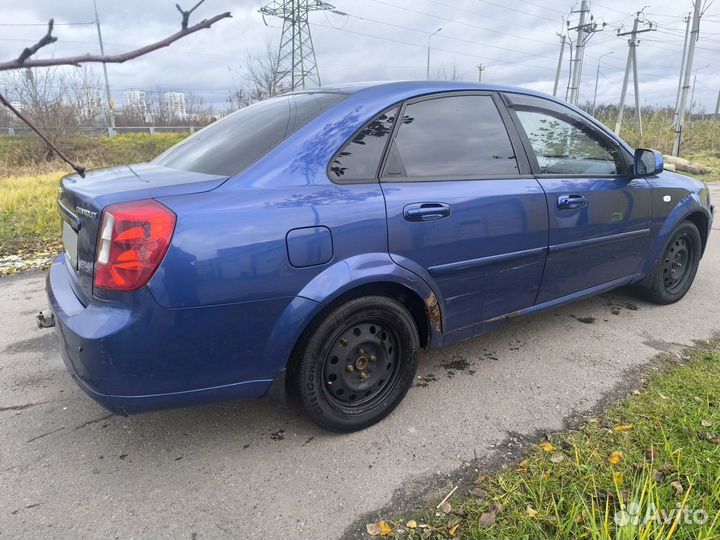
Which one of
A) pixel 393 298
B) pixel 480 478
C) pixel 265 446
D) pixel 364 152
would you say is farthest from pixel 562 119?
pixel 265 446

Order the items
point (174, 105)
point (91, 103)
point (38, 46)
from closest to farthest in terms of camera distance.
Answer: point (38, 46) < point (91, 103) < point (174, 105)

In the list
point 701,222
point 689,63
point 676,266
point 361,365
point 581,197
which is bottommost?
point 361,365

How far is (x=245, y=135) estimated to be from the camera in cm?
257

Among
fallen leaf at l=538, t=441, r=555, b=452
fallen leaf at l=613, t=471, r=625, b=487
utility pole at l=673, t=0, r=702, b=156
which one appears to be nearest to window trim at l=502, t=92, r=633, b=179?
fallen leaf at l=538, t=441, r=555, b=452

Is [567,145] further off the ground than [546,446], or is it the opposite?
[567,145]

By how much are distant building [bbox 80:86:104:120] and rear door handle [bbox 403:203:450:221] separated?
2221cm

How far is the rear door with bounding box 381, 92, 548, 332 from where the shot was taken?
97.7 inches

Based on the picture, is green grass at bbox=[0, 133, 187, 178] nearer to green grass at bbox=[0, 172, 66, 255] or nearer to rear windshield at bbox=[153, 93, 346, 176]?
green grass at bbox=[0, 172, 66, 255]

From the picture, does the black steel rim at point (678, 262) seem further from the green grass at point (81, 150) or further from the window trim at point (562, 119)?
the green grass at point (81, 150)

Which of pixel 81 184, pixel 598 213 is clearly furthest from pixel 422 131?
pixel 81 184

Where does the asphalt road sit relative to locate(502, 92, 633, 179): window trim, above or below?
below

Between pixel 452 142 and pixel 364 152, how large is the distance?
0.62 meters

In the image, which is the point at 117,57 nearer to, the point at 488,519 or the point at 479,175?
the point at 488,519

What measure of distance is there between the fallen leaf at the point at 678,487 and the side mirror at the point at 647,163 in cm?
230
